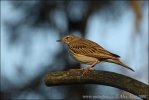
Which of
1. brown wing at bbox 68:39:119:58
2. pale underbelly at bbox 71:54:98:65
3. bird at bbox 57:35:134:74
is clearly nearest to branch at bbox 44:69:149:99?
bird at bbox 57:35:134:74

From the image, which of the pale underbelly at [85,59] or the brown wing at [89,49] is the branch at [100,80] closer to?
the brown wing at [89,49]

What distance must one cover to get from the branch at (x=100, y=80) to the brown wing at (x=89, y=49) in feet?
3.65

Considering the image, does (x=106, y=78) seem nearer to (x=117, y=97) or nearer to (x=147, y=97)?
(x=147, y=97)

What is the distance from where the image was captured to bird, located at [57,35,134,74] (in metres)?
4.98

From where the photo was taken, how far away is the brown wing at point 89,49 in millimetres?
5199

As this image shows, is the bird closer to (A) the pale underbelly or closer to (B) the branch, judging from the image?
(A) the pale underbelly

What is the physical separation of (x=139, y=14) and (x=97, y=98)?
2.38 m

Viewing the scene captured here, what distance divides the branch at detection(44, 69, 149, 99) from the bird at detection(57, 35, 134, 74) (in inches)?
35.1

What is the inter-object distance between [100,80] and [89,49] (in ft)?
6.19

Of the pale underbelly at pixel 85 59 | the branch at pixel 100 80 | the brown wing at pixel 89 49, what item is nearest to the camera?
the branch at pixel 100 80

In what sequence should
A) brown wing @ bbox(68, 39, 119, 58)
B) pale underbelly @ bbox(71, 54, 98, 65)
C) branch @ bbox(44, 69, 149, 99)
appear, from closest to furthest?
branch @ bbox(44, 69, 149, 99) < brown wing @ bbox(68, 39, 119, 58) < pale underbelly @ bbox(71, 54, 98, 65)

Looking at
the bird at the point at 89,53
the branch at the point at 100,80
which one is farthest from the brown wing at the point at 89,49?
the branch at the point at 100,80

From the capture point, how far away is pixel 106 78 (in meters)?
3.80

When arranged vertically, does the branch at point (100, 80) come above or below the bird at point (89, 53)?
below
